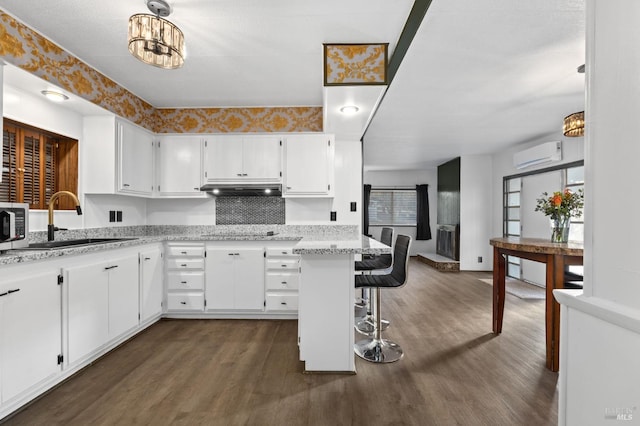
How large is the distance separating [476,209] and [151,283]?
5.81 m

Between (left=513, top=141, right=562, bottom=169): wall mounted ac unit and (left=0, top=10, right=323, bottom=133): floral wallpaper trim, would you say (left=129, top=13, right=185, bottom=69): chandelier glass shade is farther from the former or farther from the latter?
(left=513, top=141, right=562, bottom=169): wall mounted ac unit

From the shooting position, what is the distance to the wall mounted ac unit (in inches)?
172

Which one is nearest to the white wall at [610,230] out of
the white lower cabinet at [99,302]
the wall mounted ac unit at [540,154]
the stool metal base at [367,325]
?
the stool metal base at [367,325]

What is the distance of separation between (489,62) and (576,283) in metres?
1.87

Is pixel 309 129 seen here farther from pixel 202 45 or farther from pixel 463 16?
pixel 463 16

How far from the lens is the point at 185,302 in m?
3.30

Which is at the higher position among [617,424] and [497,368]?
[617,424]

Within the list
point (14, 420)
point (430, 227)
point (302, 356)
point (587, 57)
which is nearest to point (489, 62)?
point (587, 57)

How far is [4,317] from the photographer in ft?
5.48

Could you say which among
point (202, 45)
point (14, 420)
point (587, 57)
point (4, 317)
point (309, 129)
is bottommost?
point (14, 420)

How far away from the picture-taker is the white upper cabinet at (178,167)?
3639mm

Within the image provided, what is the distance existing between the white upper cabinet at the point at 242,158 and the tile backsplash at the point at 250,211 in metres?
0.36

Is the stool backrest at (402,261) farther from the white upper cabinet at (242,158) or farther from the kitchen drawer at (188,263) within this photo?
the kitchen drawer at (188,263)

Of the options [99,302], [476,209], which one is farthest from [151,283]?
[476,209]
